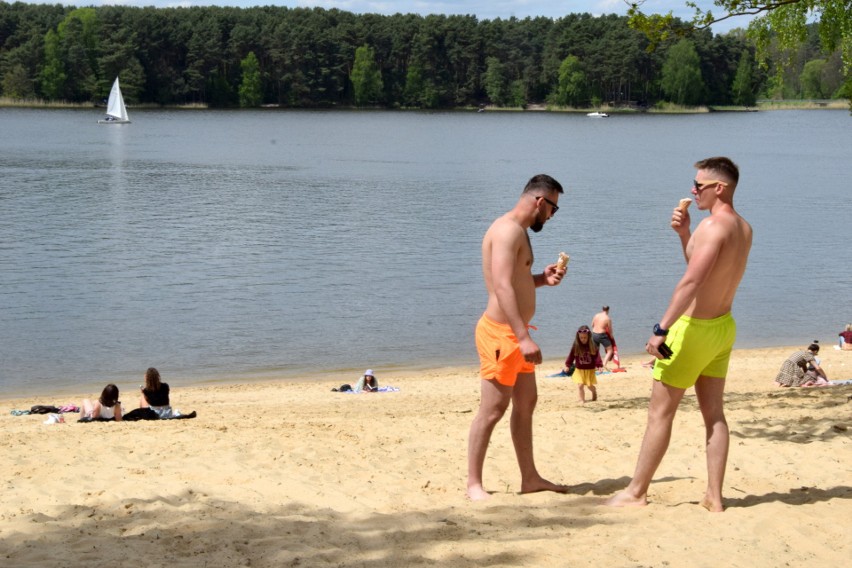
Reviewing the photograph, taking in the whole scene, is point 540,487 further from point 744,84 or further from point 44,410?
point 744,84

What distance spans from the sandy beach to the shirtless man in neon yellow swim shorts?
1.40 feet

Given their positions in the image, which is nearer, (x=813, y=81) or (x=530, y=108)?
(x=530, y=108)

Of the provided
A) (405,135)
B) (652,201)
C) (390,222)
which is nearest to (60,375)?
(390,222)

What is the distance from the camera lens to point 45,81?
144250 mm

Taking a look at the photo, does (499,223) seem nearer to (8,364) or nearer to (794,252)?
(8,364)

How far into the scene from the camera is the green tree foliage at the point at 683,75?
479 feet

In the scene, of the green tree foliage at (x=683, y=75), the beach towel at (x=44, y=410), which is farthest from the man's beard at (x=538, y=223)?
the green tree foliage at (x=683, y=75)

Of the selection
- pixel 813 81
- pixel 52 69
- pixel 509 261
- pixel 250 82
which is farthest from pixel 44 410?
pixel 813 81

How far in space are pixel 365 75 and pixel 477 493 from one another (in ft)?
510

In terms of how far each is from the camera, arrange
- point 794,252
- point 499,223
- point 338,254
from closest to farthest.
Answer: point 499,223 < point 338,254 < point 794,252

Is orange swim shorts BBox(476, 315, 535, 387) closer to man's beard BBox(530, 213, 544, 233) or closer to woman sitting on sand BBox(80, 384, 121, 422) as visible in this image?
man's beard BBox(530, 213, 544, 233)

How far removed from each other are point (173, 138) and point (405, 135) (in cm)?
2374

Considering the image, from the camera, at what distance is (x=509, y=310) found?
20.0 feet

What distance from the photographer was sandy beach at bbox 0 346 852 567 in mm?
5629
